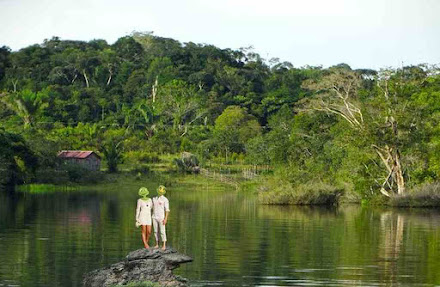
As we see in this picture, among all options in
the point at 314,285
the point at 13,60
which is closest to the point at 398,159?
the point at 314,285

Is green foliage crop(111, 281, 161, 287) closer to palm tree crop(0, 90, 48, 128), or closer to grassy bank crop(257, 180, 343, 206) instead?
grassy bank crop(257, 180, 343, 206)

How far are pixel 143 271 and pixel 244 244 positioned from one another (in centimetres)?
1167

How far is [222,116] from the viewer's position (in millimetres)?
116312

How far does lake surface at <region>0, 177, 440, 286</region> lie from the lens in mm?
23172

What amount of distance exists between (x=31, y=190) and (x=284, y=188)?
79.2 feet

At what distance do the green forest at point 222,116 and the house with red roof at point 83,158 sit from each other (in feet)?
4.46

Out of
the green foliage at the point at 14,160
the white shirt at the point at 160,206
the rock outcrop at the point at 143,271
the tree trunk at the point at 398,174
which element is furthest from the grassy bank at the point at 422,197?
the rock outcrop at the point at 143,271

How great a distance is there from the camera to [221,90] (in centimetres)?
13488

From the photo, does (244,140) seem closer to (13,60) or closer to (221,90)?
(221,90)

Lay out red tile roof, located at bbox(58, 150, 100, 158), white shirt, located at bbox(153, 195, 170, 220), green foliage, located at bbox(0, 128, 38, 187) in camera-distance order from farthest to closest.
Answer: red tile roof, located at bbox(58, 150, 100, 158) < green foliage, located at bbox(0, 128, 38, 187) < white shirt, located at bbox(153, 195, 170, 220)

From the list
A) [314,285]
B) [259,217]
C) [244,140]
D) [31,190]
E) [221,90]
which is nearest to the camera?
[314,285]

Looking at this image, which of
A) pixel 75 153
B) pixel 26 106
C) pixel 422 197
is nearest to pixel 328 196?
pixel 422 197

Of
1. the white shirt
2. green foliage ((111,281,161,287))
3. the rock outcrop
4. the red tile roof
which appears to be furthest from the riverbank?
green foliage ((111,281,161,287))

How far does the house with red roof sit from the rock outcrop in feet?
222
